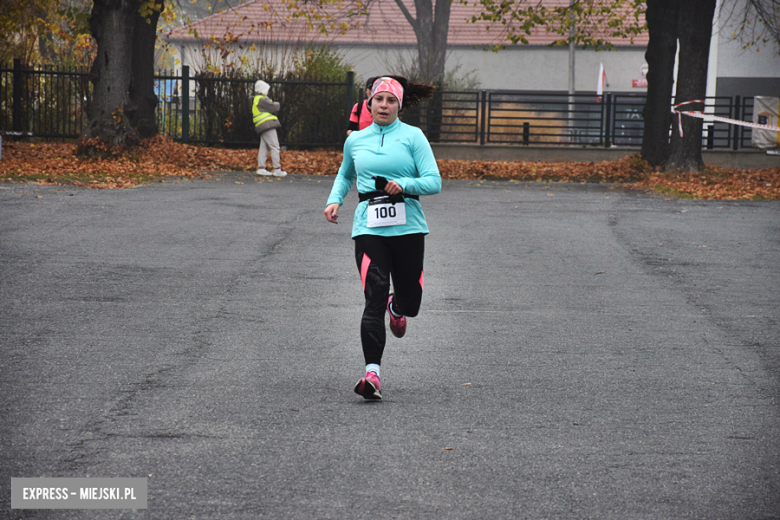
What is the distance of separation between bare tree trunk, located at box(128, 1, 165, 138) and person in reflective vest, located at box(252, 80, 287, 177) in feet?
13.8

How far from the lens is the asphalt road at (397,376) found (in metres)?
3.68

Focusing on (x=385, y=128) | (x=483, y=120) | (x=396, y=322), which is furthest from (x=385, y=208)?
(x=483, y=120)

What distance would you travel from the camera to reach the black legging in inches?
196

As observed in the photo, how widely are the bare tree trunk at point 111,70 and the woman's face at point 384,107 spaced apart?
47.1ft

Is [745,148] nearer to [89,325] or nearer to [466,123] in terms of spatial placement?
[466,123]

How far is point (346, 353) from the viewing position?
595cm


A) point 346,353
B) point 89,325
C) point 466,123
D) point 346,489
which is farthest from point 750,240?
point 466,123

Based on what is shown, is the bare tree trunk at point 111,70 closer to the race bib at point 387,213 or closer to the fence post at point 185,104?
the fence post at point 185,104

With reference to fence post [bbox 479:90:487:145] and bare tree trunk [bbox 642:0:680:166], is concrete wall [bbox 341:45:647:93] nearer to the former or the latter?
fence post [bbox 479:90:487:145]

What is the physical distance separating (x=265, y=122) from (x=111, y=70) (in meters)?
3.33

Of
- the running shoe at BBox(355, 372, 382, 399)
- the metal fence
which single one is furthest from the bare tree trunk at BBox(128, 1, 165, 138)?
the running shoe at BBox(355, 372, 382, 399)

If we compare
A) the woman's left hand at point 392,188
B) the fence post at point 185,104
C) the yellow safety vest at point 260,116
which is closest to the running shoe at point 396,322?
the woman's left hand at point 392,188

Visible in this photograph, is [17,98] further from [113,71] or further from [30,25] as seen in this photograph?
[113,71]

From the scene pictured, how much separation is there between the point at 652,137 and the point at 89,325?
16.9m
